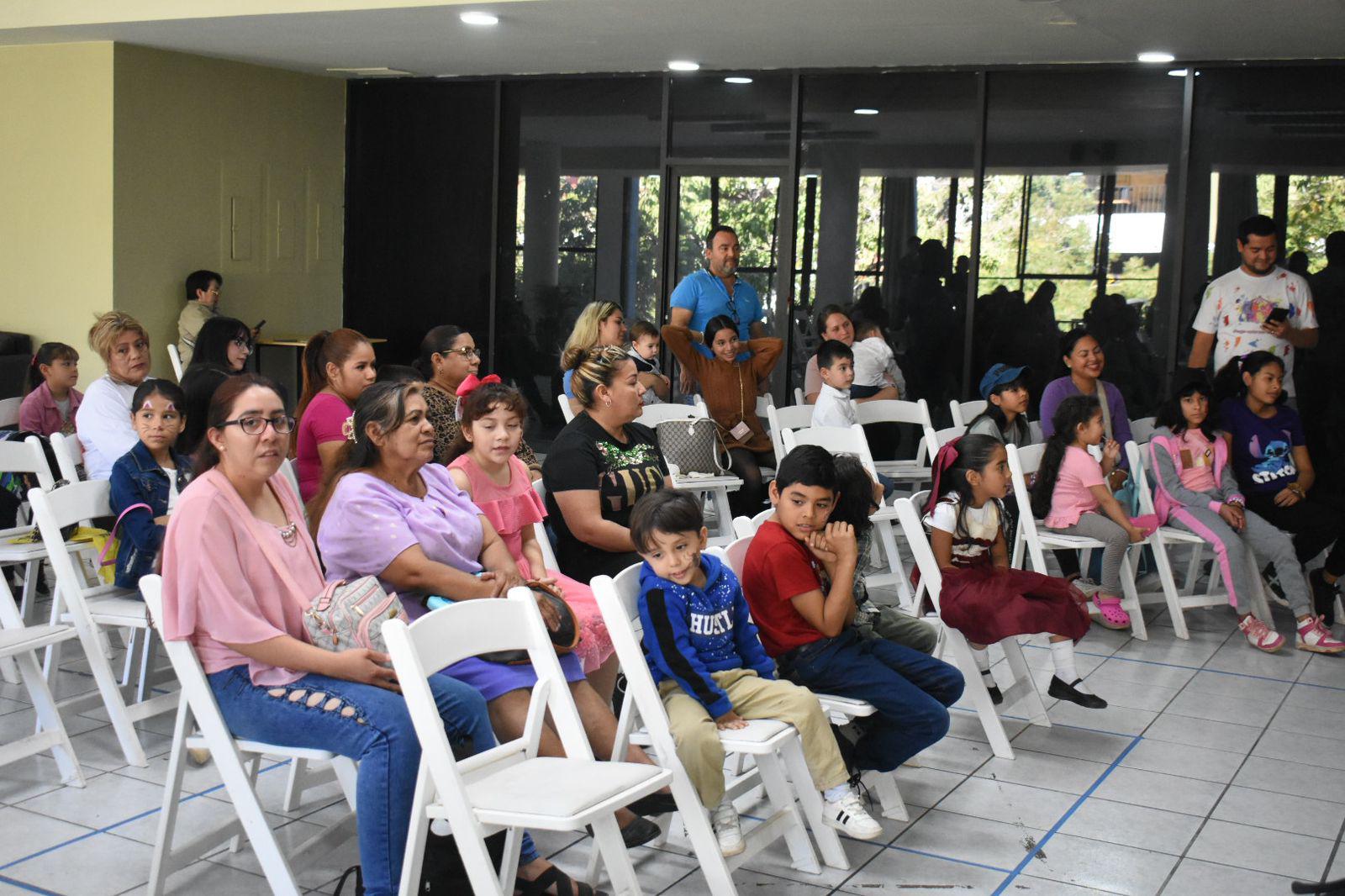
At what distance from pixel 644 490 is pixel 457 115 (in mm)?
6468

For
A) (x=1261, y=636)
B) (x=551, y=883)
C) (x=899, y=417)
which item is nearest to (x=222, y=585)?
(x=551, y=883)

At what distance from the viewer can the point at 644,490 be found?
4266mm

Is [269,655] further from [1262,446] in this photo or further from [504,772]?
[1262,446]

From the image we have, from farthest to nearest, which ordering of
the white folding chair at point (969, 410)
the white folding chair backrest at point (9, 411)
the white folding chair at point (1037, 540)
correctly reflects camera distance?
the white folding chair at point (969, 410), the white folding chair backrest at point (9, 411), the white folding chair at point (1037, 540)

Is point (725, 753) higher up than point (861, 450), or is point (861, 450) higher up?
point (861, 450)

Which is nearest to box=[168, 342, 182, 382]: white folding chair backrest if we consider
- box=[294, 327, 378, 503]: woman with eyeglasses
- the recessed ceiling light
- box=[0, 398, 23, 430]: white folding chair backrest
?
box=[0, 398, 23, 430]: white folding chair backrest

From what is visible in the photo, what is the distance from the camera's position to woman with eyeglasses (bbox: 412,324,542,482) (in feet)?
16.0

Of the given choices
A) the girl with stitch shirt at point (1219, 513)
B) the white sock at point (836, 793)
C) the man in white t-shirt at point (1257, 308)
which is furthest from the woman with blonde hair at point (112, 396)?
the man in white t-shirt at point (1257, 308)

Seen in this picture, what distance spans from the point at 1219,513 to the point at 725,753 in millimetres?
3614

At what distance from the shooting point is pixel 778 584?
3.55 metres

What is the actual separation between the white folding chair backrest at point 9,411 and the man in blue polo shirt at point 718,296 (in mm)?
3283

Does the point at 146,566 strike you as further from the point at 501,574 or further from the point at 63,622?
the point at 501,574

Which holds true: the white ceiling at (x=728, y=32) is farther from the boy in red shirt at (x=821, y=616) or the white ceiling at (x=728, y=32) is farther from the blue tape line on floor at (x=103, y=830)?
the blue tape line on floor at (x=103, y=830)

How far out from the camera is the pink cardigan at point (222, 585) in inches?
114
